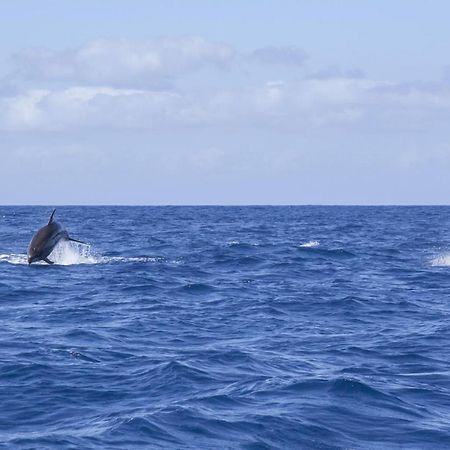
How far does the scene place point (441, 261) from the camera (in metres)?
43.2

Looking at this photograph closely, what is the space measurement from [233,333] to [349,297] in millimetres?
7296

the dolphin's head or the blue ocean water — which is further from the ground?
the dolphin's head

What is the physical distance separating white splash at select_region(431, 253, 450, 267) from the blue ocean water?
6042mm

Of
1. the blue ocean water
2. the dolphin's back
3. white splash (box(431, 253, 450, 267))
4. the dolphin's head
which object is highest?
the dolphin's back

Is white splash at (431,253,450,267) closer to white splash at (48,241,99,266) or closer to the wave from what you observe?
the wave

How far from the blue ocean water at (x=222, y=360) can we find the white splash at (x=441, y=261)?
6042 mm

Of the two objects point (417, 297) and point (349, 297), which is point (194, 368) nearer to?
point (349, 297)

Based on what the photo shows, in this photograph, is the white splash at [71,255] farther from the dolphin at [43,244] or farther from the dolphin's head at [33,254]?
the dolphin's head at [33,254]

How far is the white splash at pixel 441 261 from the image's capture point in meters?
41.6

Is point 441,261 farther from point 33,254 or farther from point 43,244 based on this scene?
point 33,254

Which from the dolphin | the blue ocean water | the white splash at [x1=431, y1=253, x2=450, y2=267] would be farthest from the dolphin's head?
the white splash at [x1=431, y1=253, x2=450, y2=267]

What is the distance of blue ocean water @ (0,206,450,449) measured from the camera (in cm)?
1336

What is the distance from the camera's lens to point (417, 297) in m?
28.5

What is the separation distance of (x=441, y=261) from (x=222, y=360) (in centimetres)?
2724
